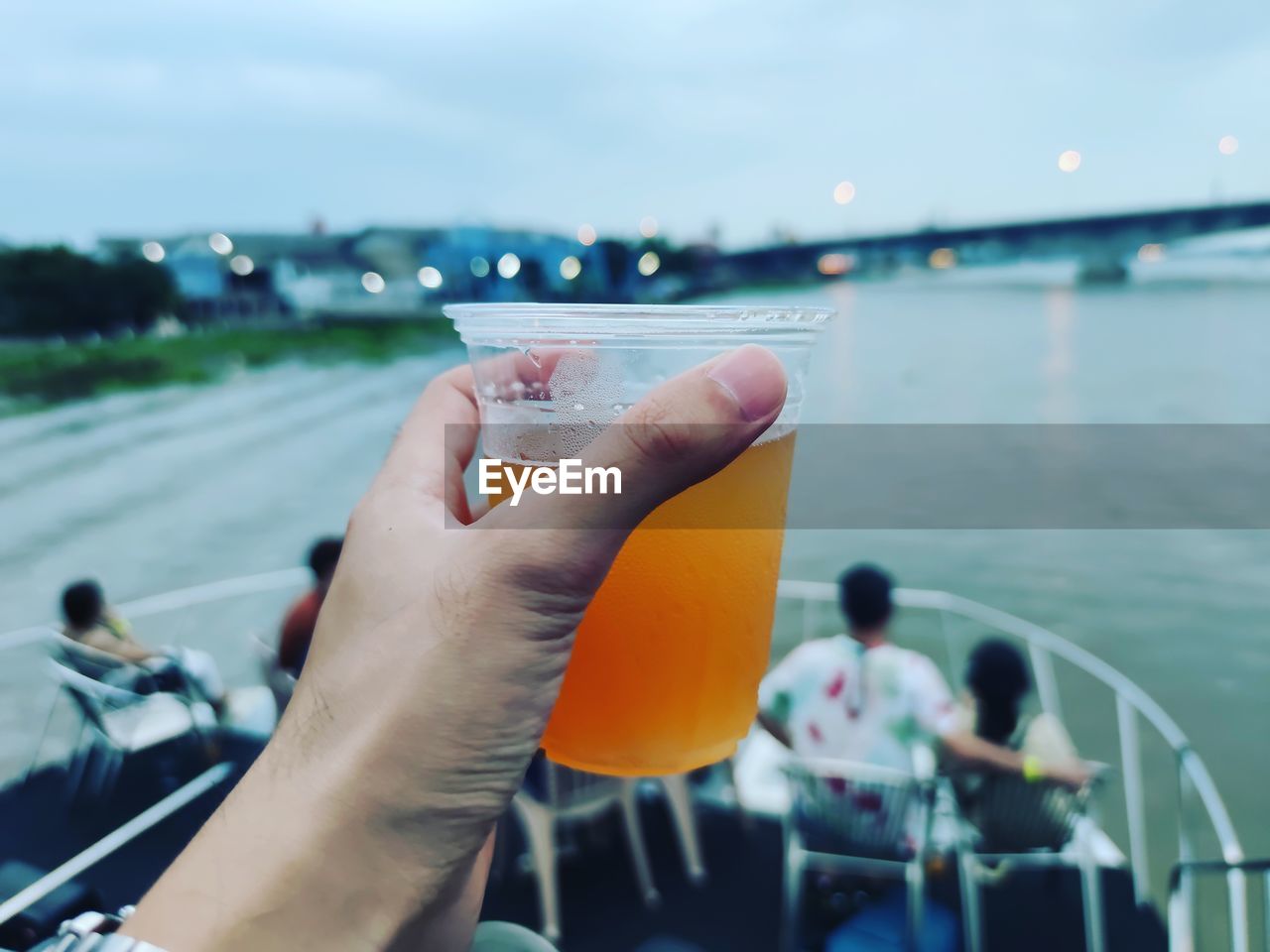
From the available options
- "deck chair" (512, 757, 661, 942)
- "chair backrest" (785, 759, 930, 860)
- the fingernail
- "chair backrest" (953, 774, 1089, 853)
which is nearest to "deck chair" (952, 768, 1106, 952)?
"chair backrest" (953, 774, 1089, 853)

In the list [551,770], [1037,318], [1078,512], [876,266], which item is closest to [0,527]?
[551,770]

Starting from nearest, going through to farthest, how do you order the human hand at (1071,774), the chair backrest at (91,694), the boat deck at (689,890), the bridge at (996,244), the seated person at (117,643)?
the human hand at (1071,774), the boat deck at (689,890), the chair backrest at (91,694), the seated person at (117,643), the bridge at (996,244)

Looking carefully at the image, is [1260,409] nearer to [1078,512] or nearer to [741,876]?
[1078,512]

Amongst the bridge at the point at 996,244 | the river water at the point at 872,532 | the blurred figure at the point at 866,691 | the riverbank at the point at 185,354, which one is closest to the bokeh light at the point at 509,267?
the riverbank at the point at 185,354

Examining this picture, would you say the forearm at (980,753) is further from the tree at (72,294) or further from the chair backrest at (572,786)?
the tree at (72,294)

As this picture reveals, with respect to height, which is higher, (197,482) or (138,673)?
(138,673)

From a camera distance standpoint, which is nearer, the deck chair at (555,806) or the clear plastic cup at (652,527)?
the clear plastic cup at (652,527)

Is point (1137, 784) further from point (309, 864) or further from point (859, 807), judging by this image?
point (309, 864)
